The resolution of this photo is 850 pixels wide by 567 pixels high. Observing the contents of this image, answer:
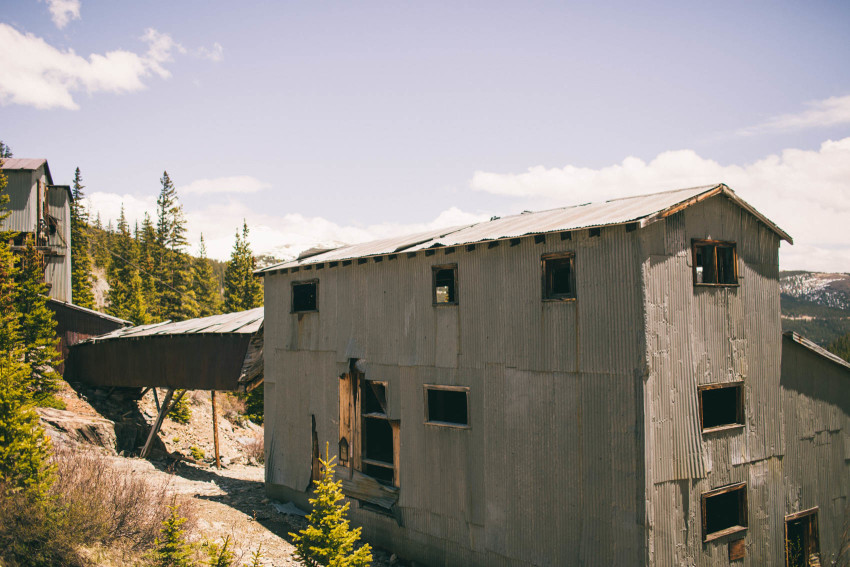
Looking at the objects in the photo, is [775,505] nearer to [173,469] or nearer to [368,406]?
[368,406]

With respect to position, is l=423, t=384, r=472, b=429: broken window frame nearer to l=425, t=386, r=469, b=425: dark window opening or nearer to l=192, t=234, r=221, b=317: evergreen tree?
l=425, t=386, r=469, b=425: dark window opening

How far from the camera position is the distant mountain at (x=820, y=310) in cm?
15450

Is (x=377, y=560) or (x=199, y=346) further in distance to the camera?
(x=199, y=346)

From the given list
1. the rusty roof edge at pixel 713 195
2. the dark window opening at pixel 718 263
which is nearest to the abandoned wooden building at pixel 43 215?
the rusty roof edge at pixel 713 195

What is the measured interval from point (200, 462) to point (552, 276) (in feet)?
72.3

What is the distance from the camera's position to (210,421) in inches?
1341

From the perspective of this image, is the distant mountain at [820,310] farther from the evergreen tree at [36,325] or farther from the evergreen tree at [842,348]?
the evergreen tree at [36,325]

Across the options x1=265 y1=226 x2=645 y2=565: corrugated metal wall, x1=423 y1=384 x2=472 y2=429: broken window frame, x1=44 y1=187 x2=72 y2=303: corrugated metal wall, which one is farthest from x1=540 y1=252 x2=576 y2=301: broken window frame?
x1=44 y1=187 x2=72 y2=303: corrugated metal wall

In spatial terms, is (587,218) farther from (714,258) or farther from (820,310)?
(820,310)

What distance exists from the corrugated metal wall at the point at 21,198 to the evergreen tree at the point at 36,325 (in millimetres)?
2457

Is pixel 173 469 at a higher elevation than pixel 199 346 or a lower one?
lower

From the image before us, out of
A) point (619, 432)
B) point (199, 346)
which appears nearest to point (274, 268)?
point (199, 346)

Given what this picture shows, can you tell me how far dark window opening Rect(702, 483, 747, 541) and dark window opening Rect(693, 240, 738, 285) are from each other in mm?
4290

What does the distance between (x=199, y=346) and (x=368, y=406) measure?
9.22m
